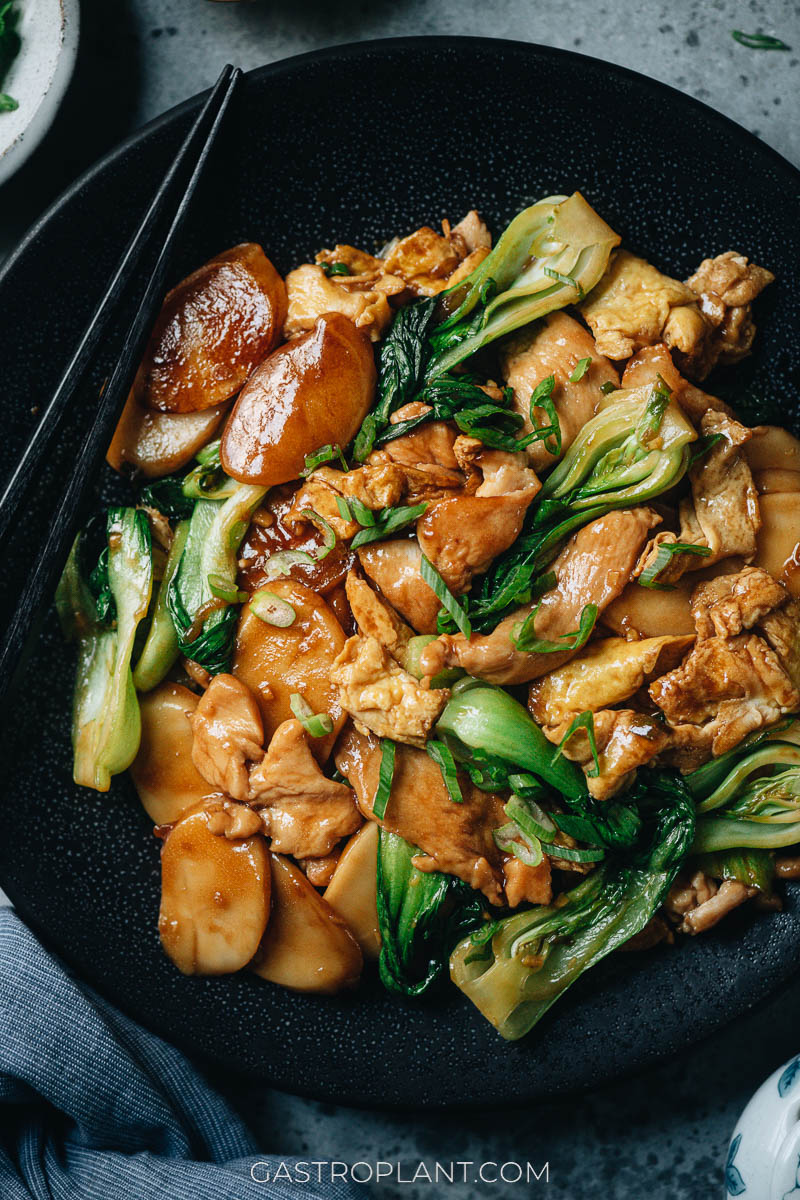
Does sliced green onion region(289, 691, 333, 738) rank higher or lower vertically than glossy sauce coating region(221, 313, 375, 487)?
lower

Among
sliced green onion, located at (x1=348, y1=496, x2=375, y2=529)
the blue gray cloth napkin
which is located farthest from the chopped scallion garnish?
the blue gray cloth napkin

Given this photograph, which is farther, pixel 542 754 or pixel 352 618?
pixel 352 618

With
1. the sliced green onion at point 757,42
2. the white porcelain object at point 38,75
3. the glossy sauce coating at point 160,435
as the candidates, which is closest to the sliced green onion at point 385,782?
the glossy sauce coating at point 160,435

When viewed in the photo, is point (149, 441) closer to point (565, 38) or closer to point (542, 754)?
point (542, 754)

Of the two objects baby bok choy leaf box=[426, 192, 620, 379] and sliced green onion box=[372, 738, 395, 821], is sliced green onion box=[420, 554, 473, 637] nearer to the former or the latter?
sliced green onion box=[372, 738, 395, 821]

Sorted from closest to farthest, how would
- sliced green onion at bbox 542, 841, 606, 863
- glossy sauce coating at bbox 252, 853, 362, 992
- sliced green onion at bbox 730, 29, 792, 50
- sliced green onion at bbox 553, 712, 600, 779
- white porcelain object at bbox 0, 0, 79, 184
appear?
sliced green onion at bbox 553, 712, 600, 779 → sliced green onion at bbox 542, 841, 606, 863 → glossy sauce coating at bbox 252, 853, 362, 992 → white porcelain object at bbox 0, 0, 79, 184 → sliced green onion at bbox 730, 29, 792, 50

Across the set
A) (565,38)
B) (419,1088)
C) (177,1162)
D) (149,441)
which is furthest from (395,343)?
(177,1162)

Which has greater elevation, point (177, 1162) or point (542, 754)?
point (542, 754)
